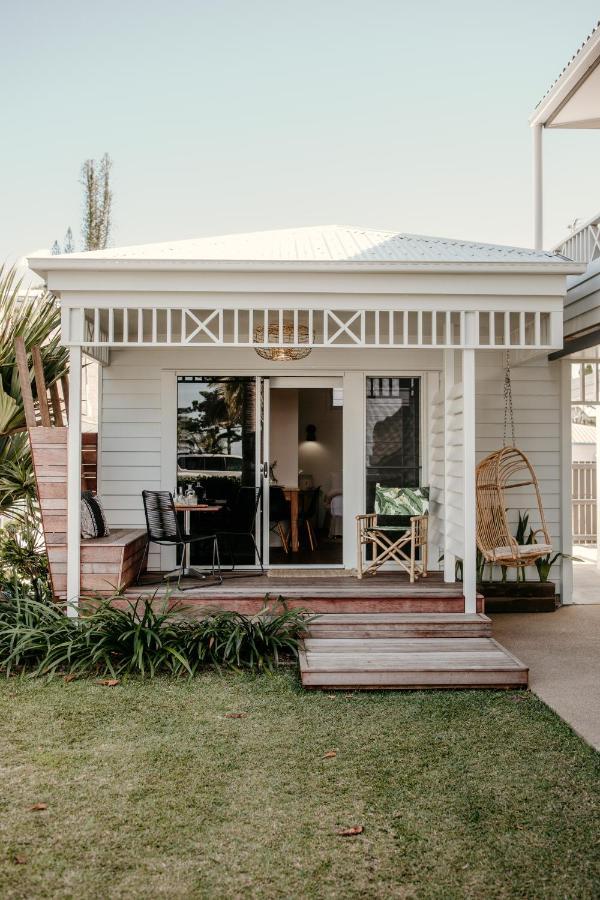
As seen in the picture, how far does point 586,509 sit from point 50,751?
9751mm

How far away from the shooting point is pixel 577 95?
795cm

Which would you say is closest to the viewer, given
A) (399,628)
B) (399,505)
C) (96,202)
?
(399,628)

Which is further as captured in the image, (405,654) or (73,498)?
(73,498)

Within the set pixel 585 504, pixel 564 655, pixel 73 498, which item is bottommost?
pixel 564 655

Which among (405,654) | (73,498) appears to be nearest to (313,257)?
(73,498)

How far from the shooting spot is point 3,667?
210 inches

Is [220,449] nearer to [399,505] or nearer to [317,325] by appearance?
[317,325]

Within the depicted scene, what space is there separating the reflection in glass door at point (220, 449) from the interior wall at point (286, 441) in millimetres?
2578

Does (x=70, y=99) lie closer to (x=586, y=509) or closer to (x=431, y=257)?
(x=431, y=257)

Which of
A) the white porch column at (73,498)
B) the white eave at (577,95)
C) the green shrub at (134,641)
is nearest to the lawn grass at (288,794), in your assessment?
the green shrub at (134,641)

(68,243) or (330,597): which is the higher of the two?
(68,243)

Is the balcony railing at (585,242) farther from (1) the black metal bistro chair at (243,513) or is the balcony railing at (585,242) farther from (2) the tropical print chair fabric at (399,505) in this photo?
(1) the black metal bistro chair at (243,513)

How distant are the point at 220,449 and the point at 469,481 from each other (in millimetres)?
2889

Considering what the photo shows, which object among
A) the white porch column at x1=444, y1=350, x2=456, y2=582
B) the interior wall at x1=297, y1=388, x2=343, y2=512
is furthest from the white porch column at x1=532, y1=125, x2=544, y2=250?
the interior wall at x1=297, y1=388, x2=343, y2=512
